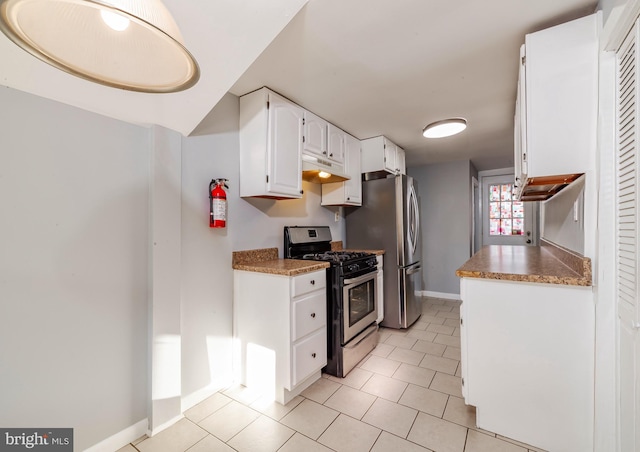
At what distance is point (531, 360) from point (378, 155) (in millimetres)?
2428

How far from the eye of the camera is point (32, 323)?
4.07 feet

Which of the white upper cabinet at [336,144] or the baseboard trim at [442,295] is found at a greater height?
the white upper cabinet at [336,144]

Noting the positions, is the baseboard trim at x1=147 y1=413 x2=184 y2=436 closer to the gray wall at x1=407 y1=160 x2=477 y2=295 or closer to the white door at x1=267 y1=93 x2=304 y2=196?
the white door at x1=267 y1=93 x2=304 y2=196

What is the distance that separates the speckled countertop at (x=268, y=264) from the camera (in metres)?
1.89

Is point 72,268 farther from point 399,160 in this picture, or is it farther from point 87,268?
point 399,160

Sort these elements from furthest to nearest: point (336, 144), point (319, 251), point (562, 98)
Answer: point (319, 251), point (336, 144), point (562, 98)

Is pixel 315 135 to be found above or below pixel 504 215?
above

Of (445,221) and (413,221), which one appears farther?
(445,221)

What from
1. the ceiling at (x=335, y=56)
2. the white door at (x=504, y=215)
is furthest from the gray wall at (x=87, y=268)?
the white door at (x=504, y=215)

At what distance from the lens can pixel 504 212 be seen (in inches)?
199

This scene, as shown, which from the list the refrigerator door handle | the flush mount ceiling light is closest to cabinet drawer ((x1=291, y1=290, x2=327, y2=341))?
the flush mount ceiling light

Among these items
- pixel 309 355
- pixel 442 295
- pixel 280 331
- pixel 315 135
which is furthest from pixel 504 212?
pixel 280 331

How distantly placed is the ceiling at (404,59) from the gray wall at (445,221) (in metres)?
1.68

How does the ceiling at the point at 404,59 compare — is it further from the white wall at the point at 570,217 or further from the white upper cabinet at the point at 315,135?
the white wall at the point at 570,217
